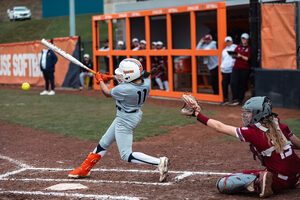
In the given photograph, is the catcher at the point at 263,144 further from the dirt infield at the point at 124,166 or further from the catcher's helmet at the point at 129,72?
the catcher's helmet at the point at 129,72

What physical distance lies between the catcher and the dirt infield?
7.7 inches

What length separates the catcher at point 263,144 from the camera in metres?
5.15

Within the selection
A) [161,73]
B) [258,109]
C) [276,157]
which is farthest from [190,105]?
[161,73]

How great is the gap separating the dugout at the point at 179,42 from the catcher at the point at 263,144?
7.94m

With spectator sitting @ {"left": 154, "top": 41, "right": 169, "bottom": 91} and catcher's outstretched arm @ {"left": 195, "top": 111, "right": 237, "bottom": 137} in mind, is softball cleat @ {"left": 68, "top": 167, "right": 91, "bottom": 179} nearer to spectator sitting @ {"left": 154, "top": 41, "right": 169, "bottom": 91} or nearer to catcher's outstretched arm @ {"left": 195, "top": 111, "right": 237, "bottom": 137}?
catcher's outstretched arm @ {"left": 195, "top": 111, "right": 237, "bottom": 137}

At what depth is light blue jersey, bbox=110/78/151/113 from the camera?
6.19m

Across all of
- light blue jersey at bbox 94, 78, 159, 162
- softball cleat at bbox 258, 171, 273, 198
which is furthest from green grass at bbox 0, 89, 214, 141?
softball cleat at bbox 258, 171, 273, 198

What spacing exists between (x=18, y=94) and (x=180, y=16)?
7848 millimetres

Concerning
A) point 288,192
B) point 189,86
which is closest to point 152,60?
point 189,86

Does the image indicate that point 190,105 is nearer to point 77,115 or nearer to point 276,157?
point 276,157

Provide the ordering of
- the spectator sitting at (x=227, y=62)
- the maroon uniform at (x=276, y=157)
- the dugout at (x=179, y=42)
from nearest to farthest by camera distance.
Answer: the maroon uniform at (x=276, y=157)
the spectator sitting at (x=227, y=62)
the dugout at (x=179, y=42)

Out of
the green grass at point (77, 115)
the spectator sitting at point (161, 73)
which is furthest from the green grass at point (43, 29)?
the green grass at point (77, 115)

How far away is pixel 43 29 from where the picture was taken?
43625 millimetres

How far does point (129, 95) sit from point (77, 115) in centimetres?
710
